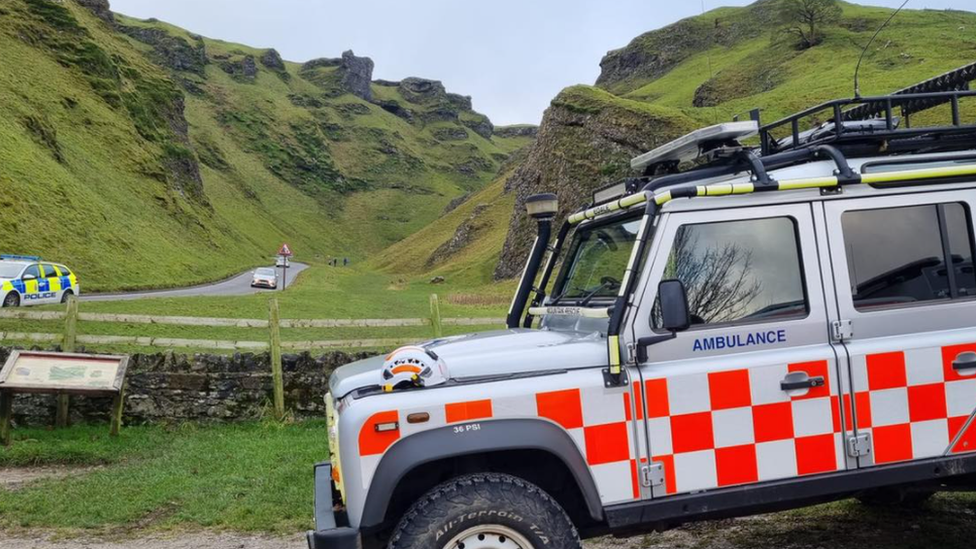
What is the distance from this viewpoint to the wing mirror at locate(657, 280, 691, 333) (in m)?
3.68

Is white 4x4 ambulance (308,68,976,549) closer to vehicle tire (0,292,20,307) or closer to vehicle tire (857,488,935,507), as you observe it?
vehicle tire (857,488,935,507)

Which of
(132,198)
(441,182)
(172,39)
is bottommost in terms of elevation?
(132,198)

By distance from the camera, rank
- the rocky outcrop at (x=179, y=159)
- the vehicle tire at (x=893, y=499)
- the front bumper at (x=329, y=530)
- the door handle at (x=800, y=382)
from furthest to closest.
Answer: the rocky outcrop at (x=179, y=159), the vehicle tire at (x=893, y=499), the door handle at (x=800, y=382), the front bumper at (x=329, y=530)

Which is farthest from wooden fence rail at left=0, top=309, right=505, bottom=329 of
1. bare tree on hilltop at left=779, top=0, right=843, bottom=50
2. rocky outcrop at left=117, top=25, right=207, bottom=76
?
rocky outcrop at left=117, top=25, right=207, bottom=76

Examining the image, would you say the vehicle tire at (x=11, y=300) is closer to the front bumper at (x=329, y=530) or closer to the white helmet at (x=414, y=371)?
the front bumper at (x=329, y=530)

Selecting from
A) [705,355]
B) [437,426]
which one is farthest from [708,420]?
[437,426]

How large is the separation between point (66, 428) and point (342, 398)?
802 cm

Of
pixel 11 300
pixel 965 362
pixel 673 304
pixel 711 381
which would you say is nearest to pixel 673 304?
pixel 673 304

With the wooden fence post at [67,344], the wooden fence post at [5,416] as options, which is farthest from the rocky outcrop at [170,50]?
the wooden fence post at [5,416]

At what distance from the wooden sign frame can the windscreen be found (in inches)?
279

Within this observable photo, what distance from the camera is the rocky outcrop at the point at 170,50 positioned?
162125 millimetres

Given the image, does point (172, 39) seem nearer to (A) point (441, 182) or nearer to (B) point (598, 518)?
(A) point (441, 182)

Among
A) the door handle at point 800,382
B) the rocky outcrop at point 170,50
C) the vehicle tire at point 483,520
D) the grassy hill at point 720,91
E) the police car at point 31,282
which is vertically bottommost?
the vehicle tire at point 483,520

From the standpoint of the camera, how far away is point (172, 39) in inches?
6535
